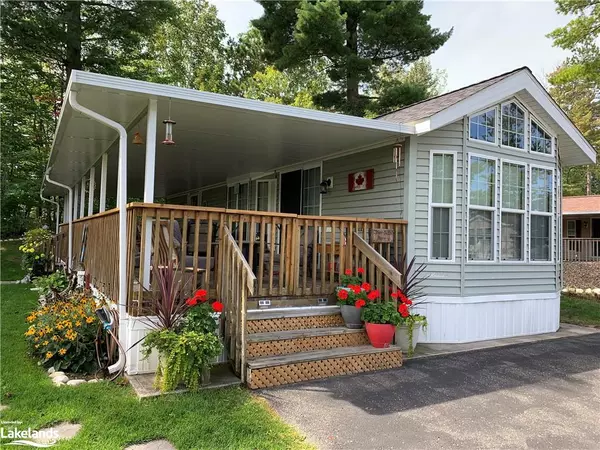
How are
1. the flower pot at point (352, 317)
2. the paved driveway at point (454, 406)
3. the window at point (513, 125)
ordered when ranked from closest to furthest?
the paved driveway at point (454, 406), the flower pot at point (352, 317), the window at point (513, 125)

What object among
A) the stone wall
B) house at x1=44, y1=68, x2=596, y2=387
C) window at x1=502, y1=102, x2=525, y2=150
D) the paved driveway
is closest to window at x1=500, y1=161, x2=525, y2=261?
house at x1=44, y1=68, x2=596, y2=387

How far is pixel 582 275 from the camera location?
47.0ft

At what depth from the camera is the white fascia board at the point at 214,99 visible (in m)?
3.89

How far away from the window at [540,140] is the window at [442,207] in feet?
6.38

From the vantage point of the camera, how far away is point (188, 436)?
279cm

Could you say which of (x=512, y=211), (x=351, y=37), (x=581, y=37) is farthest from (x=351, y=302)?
(x=351, y=37)

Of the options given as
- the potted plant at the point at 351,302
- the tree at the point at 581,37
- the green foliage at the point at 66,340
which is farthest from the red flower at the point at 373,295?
the tree at the point at 581,37

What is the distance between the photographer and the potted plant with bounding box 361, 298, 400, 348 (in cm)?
464

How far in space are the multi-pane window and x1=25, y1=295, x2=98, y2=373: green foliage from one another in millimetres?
4470

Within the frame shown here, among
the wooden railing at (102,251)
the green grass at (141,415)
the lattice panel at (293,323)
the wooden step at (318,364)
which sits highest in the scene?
the wooden railing at (102,251)

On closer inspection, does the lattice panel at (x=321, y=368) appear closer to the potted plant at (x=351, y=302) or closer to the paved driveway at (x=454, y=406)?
the paved driveway at (x=454, y=406)

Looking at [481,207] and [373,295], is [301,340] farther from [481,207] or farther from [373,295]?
[481,207]

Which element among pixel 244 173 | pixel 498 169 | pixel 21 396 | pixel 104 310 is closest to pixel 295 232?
pixel 104 310

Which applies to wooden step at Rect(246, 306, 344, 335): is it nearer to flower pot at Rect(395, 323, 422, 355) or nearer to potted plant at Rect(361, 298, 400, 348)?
potted plant at Rect(361, 298, 400, 348)
